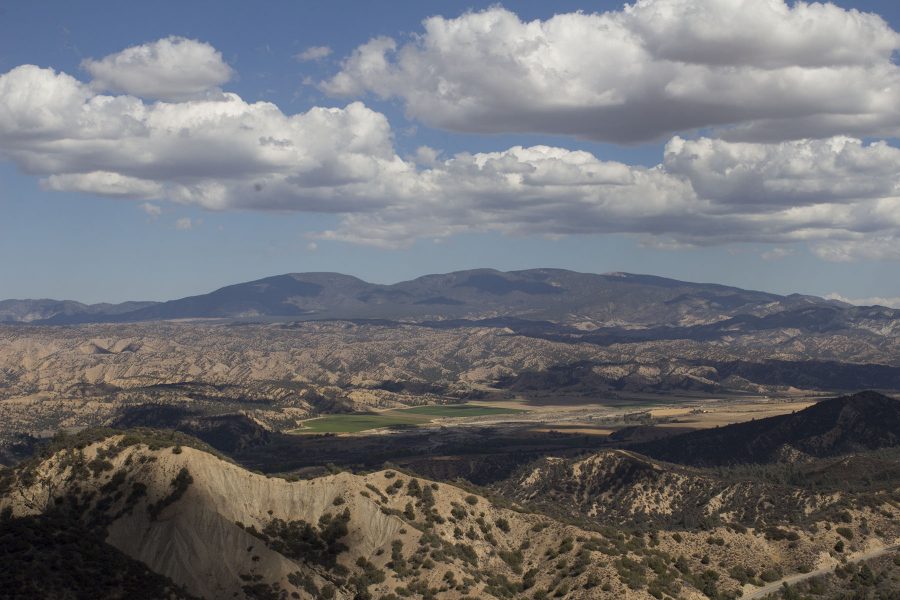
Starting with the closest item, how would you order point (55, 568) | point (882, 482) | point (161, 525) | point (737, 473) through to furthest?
point (55, 568) → point (161, 525) → point (882, 482) → point (737, 473)

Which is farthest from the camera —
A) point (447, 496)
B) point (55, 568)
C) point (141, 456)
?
point (447, 496)

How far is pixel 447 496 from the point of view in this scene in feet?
370

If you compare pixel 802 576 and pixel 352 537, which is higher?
pixel 352 537

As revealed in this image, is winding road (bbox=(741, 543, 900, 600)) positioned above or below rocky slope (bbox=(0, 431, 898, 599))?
below

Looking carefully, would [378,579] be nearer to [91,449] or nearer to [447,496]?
[447,496]

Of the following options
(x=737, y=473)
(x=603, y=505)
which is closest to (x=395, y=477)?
(x=603, y=505)

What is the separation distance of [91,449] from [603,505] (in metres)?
91.7

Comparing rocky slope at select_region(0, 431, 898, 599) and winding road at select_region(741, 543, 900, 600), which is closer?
rocky slope at select_region(0, 431, 898, 599)

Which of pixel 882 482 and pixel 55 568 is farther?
pixel 882 482

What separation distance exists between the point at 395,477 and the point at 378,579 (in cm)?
1847

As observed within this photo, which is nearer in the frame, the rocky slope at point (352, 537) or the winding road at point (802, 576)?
the rocky slope at point (352, 537)

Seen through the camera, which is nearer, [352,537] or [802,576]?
[802,576]

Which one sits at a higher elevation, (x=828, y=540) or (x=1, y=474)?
(x=1, y=474)

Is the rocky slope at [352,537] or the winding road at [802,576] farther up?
the rocky slope at [352,537]
